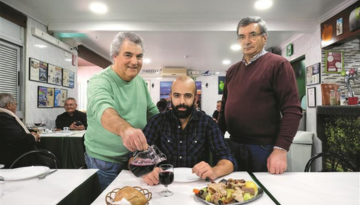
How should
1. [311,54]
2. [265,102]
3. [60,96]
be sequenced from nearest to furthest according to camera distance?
1. [265,102]
2. [311,54]
3. [60,96]

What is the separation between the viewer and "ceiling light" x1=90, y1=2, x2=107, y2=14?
12.3ft

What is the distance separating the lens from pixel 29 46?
4172 mm

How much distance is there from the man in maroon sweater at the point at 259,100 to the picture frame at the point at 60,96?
4511 mm

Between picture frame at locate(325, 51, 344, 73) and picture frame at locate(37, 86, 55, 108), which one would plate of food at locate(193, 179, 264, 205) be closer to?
picture frame at locate(325, 51, 344, 73)

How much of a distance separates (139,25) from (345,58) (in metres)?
3.78

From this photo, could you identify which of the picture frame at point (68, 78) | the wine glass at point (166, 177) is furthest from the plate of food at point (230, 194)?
the picture frame at point (68, 78)

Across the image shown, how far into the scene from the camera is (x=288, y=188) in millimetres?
1240

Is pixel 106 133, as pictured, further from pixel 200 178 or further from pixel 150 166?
pixel 200 178

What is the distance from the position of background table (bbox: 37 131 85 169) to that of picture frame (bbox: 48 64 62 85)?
5.37 feet

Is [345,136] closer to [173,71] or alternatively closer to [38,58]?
[38,58]

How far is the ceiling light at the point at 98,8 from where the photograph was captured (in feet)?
12.3

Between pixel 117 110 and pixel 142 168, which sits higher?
pixel 117 110

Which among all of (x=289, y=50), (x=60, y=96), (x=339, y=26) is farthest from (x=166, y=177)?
(x=289, y=50)

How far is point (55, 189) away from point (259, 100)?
1410 millimetres
